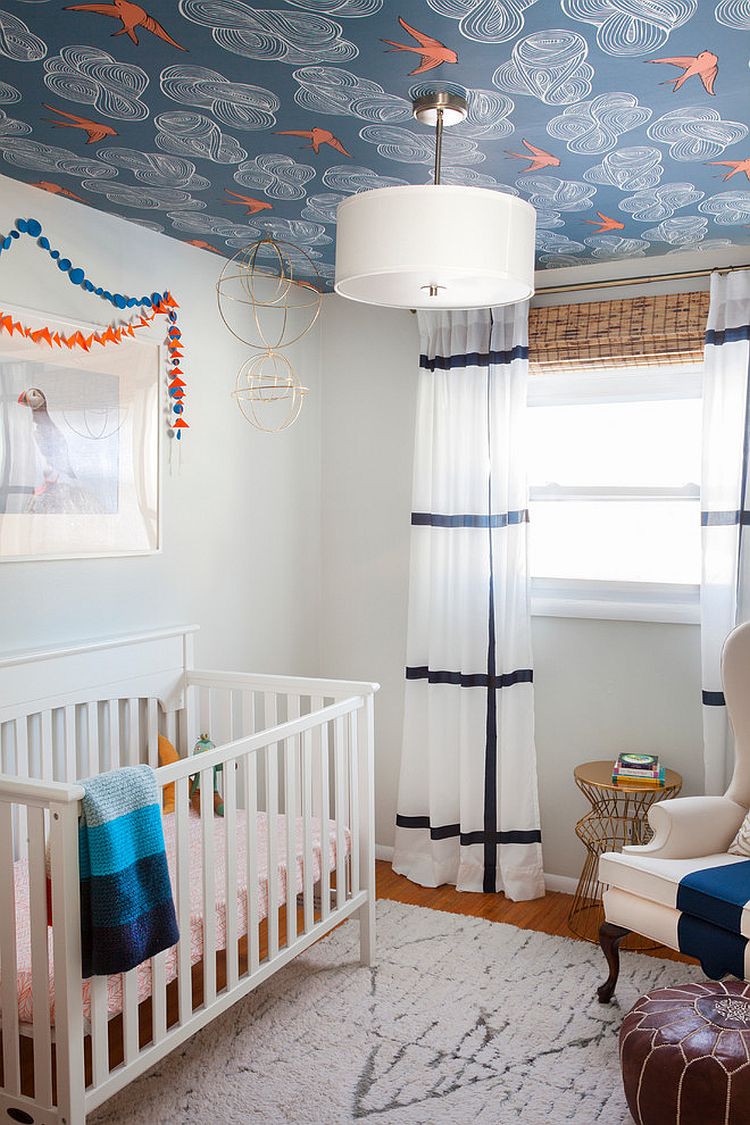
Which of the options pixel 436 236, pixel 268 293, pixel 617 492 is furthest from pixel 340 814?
pixel 268 293

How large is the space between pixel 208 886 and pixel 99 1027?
424mm

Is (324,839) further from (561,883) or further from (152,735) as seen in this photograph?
(561,883)

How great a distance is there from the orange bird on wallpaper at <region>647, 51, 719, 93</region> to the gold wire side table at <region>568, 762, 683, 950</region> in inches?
86.0

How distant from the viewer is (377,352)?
13.5 ft

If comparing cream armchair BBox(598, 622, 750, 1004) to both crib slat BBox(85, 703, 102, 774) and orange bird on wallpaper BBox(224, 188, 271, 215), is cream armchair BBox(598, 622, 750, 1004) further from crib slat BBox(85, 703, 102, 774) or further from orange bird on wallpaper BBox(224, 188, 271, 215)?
orange bird on wallpaper BBox(224, 188, 271, 215)

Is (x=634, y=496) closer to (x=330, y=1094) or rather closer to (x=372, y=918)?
(x=372, y=918)

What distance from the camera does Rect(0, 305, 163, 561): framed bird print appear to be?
279 centimetres

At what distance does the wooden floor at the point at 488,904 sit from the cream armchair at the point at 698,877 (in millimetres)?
600

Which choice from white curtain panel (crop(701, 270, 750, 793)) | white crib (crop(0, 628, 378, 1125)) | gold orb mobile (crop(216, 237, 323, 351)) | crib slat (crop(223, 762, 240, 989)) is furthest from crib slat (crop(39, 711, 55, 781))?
white curtain panel (crop(701, 270, 750, 793))

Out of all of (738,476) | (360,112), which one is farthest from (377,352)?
(360,112)

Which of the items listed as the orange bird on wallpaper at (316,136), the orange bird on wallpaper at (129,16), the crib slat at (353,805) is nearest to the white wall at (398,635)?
the crib slat at (353,805)

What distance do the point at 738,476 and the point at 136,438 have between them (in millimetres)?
2040

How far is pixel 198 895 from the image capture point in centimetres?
256

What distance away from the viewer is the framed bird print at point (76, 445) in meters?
2.79
